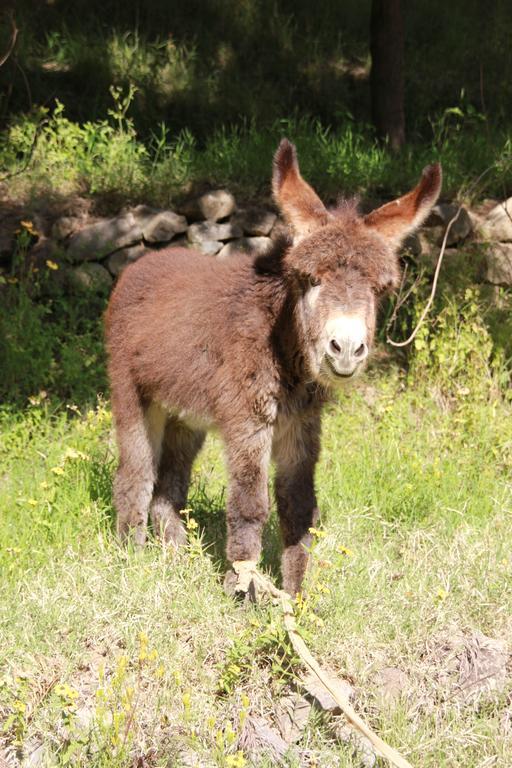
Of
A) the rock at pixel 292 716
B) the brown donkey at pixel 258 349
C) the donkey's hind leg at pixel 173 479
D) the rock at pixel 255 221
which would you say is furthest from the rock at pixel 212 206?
the rock at pixel 292 716

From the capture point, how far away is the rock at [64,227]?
25.8ft

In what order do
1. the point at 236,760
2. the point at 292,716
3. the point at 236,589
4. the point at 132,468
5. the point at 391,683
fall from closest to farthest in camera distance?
the point at 236,760 → the point at 292,716 → the point at 391,683 → the point at 236,589 → the point at 132,468

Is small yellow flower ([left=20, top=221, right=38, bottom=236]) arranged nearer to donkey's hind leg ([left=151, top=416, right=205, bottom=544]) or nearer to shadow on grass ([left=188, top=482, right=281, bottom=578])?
shadow on grass ([left=188, top=482, right=281, bottom=578])

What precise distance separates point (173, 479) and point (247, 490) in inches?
42.1

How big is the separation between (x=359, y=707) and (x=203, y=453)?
2715 millimetres

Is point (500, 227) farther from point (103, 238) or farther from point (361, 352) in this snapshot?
point (361, 352)

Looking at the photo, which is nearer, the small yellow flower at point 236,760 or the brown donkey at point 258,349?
the small yellow flower at point 236,760

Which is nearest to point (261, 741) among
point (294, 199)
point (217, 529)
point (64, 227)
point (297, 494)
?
point (297, 494)

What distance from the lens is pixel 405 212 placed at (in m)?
4.23

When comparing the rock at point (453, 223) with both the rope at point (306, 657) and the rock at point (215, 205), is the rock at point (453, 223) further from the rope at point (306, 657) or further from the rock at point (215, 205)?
the rope at point (306, 657)

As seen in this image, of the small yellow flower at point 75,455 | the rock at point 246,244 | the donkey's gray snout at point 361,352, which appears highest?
the donkey's gray snout at point 361,352

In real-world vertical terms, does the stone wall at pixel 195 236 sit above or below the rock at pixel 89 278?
above

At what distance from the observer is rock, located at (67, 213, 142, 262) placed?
775cm

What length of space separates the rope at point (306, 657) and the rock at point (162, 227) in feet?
13.6
